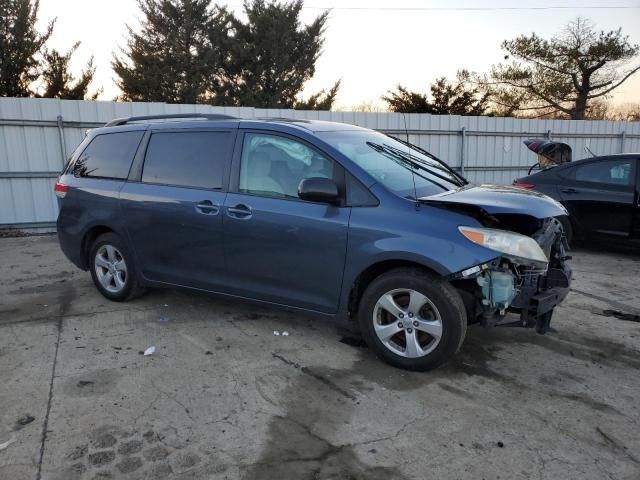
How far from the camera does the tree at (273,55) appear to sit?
26344mm

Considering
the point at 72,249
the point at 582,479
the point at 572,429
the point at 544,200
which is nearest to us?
the point at 582,479

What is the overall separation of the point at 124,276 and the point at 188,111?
5540 millimetres

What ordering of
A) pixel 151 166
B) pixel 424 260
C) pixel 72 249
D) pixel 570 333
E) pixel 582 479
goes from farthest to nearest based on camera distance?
1. pixel 72 249
2. pixel 151 166
3. pixel 570 333
4. pixel 424 260
5. pixel 582 479

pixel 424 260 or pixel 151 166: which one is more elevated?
pixel 151 166

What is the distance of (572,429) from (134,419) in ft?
8.22

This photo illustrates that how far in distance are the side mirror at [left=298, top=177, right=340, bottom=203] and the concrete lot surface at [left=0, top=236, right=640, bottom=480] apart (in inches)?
47.4

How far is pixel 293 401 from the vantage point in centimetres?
318

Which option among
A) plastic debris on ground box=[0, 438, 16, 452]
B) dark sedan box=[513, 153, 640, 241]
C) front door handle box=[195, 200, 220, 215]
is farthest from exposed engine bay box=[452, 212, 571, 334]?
dark sedan box=[513, 153, 640, 241]

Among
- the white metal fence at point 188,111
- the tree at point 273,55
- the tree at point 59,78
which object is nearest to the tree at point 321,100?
the tree at point 273,55

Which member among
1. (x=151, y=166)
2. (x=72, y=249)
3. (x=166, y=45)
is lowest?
(x=72, y=249)

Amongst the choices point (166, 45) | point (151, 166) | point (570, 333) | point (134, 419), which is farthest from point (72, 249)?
point (166, 45)

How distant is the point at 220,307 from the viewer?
495 centimetres

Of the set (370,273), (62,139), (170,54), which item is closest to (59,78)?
(170,54)

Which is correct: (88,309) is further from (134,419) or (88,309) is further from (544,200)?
(544,200)
